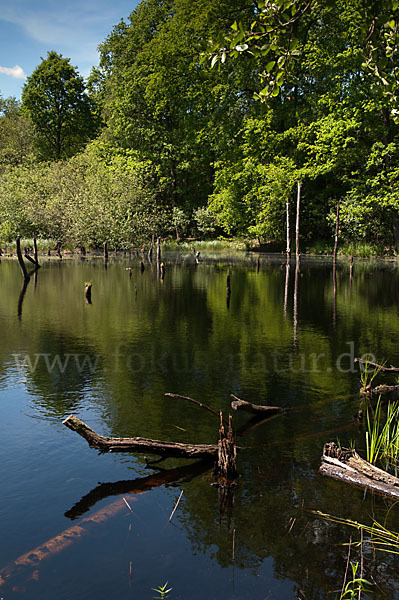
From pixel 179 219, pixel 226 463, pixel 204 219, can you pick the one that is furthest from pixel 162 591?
pixel 179 219

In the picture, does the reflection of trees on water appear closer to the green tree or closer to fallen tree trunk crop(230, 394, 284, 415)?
fallen tree trunk crop(230, 394, 284, 415)

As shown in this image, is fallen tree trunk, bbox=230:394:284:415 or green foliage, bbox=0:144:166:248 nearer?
fallen tree trunk, bbox=230:394:284:415

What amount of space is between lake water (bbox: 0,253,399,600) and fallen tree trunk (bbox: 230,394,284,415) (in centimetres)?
26

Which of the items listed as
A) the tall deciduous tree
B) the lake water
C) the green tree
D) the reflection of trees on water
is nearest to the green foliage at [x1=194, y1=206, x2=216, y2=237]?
the tall deciduous tree

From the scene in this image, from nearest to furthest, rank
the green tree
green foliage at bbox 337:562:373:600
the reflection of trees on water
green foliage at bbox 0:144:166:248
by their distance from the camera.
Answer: green foliage at bbox 337:562:373:600 < the reflection of trees on water < green foliage at bbox 0:144:166:248 < the green tree

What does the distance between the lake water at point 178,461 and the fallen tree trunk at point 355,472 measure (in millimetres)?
157

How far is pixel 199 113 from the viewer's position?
67250 mm

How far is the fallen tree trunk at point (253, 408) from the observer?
1018cm

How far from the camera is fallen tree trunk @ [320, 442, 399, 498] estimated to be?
24.0 feet

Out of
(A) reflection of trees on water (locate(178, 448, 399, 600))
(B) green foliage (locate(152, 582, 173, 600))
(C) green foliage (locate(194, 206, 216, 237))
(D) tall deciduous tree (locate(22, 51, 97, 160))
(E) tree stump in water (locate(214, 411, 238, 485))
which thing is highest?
(D) tall deciduous tree (locate(22, 51, 97, 160))

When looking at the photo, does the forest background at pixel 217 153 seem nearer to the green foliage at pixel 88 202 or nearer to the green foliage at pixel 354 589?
the green foliage at pixel 88 202

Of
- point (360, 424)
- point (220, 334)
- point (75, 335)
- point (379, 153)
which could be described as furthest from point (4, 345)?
point (379, 153)

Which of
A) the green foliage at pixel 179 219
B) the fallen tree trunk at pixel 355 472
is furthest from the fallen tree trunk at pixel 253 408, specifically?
the green foliage at pixel 179 219

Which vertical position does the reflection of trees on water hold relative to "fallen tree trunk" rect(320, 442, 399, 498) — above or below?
below
